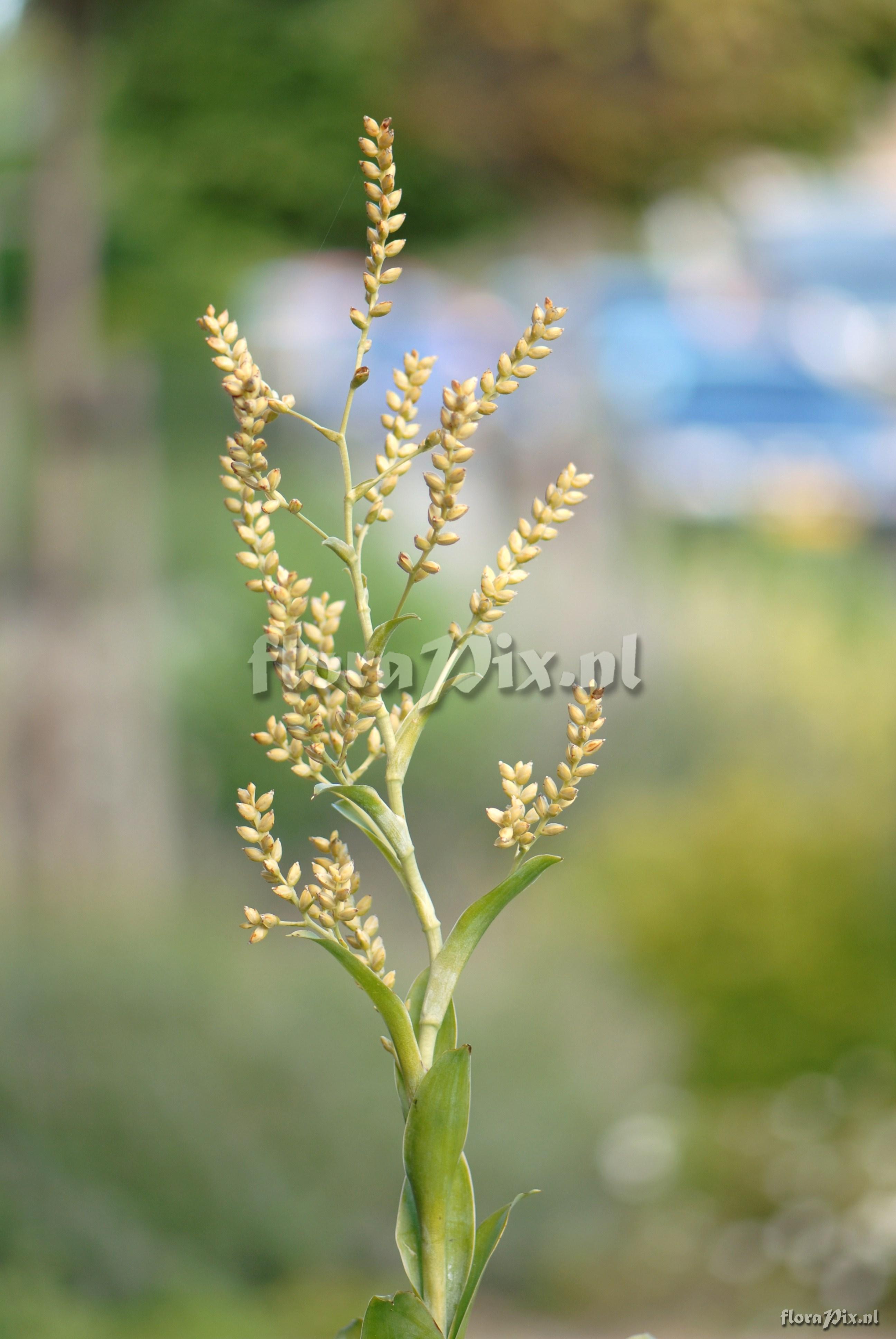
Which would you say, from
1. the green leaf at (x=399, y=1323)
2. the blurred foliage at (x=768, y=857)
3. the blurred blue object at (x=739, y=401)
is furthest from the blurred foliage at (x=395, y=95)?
the green leaf at (x=399, y=1323)

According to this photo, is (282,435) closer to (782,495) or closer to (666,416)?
(782,495)

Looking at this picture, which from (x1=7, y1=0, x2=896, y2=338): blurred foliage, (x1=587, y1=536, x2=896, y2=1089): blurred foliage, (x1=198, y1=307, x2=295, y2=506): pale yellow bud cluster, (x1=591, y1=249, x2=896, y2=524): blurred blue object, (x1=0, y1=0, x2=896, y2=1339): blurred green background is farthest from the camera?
(x1=591, y1=249, x2=896, y2=524): blurred blue object

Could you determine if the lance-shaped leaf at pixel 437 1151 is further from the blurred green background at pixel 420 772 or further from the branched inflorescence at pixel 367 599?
the blurred green background at pixel 420 772

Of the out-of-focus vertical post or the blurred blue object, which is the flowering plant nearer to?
the out-of-focus vertical post

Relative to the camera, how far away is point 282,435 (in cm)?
527

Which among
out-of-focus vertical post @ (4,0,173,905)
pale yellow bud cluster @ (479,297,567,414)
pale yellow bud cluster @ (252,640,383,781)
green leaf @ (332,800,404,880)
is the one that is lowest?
green leaf @ (332,800,404,880)

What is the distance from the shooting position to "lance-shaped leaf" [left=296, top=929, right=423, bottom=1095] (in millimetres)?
332

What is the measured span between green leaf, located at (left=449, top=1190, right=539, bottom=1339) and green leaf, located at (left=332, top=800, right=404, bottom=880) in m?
0.10

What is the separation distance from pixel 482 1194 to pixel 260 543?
7.05ft

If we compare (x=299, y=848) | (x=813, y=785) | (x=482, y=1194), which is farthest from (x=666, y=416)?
(x=482, y=1194)

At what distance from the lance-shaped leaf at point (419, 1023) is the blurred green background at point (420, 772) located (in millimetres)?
1396

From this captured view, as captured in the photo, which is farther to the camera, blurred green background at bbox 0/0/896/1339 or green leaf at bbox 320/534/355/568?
blurred green background at bbox 0/0/896/1339

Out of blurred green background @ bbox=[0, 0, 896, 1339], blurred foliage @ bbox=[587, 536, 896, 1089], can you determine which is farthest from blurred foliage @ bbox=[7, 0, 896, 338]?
blurred foliage @ bbox=[587, 536, 896, 1089]

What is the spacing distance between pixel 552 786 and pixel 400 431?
0.36 ft
